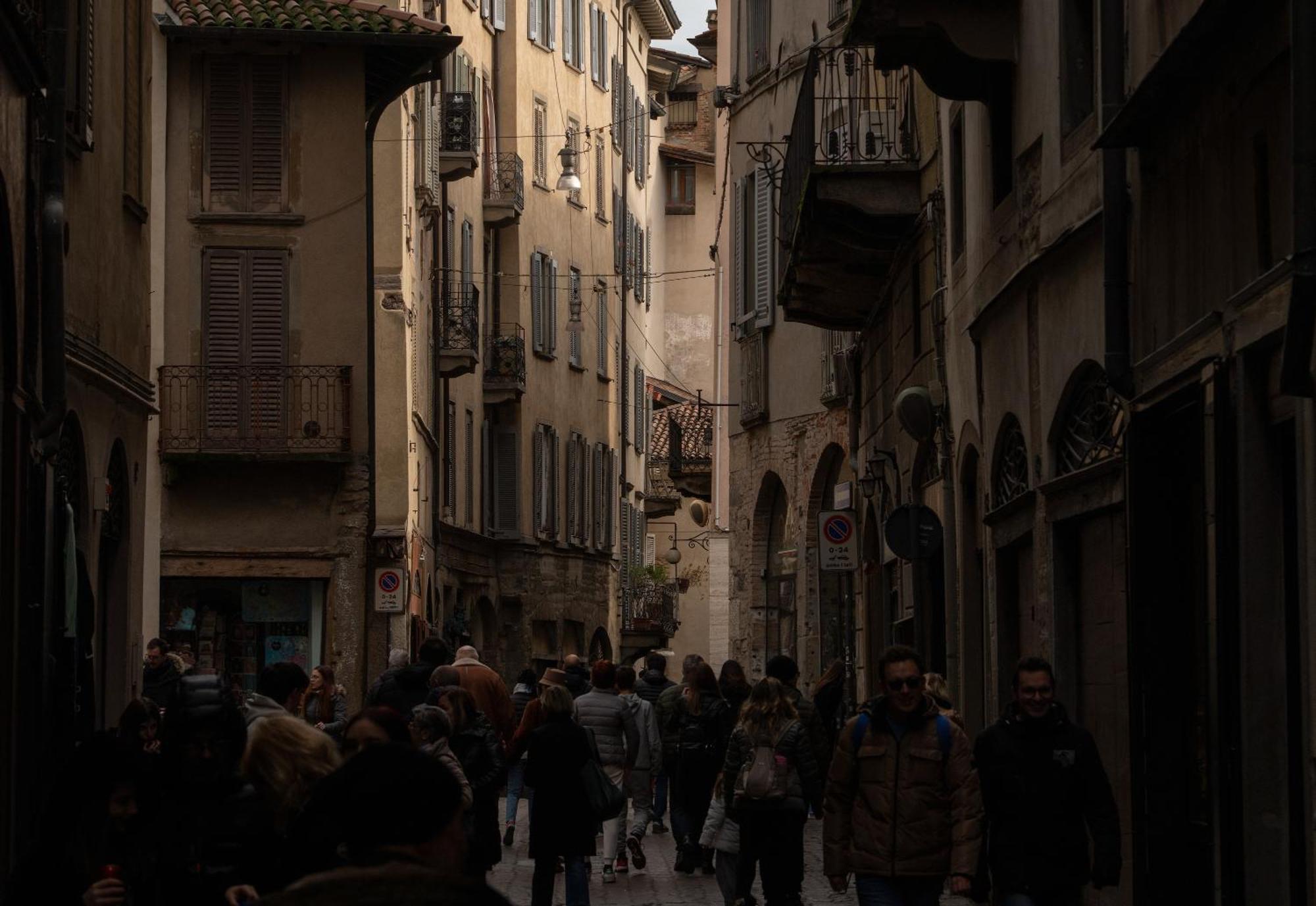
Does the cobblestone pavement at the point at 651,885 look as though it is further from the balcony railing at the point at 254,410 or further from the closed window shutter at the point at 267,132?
the closed window shutter at the point at 267,132

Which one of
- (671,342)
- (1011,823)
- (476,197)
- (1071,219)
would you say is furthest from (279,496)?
(671,342)

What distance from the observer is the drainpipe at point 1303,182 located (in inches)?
329

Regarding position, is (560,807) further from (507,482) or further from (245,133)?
(507,482)

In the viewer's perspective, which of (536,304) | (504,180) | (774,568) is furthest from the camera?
(536,304)

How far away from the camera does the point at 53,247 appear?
13.4 metres

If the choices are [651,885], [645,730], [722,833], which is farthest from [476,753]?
[645,730]

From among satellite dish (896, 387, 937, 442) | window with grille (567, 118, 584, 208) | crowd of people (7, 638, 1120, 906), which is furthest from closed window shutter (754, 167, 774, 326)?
window with grille (567, 118, 584, 208)

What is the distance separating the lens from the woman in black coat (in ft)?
47.4

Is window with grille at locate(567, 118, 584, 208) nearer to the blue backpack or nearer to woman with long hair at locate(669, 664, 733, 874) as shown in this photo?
woman with long hair at locate(669, 664, 733, 874)

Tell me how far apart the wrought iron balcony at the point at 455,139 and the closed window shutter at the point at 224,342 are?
707 centimetres

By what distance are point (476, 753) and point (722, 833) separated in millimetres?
2564

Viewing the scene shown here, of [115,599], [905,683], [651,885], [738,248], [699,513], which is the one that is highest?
[738,248]

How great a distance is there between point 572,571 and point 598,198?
8.26 metres

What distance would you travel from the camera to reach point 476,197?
4206cm
